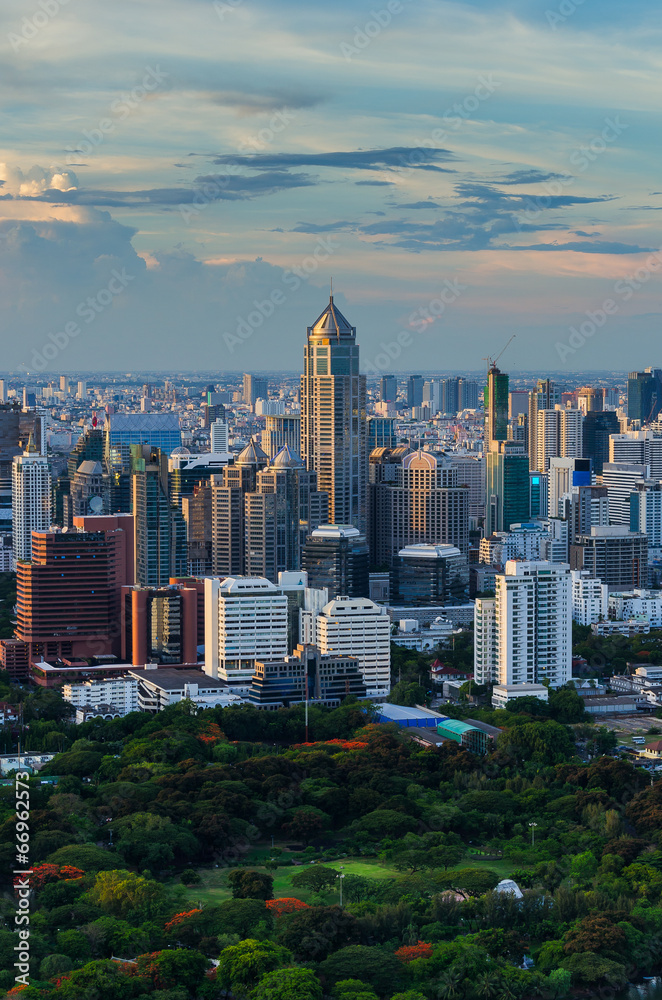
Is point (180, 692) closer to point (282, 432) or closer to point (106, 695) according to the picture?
point (106, 695)

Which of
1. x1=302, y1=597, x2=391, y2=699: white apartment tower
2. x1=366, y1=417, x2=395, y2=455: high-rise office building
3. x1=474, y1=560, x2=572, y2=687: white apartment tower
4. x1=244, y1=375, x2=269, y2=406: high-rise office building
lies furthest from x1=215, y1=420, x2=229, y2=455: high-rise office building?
x1=474, y1=560, x2=572, y2=687: white apartment tower

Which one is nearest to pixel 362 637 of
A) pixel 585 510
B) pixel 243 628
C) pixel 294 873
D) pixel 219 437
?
pixel 243 628

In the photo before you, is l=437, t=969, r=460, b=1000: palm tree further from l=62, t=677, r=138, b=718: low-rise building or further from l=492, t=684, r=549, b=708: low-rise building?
l=62, t=677, r=138, b=718: low-rise building

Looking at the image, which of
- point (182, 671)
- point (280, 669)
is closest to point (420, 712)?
point (280, 669)

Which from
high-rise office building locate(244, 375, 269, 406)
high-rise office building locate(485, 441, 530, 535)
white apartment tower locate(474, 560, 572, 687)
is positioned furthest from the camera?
high-rise office building locate(244, 375, 269, 406)

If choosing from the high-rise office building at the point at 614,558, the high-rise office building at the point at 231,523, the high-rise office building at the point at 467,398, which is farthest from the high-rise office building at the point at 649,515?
the high-rise office building at the point at 467,398

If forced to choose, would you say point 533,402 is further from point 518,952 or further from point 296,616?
point 518,952

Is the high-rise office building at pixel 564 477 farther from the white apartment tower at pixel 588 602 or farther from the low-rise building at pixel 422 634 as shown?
the low-rise building at pixel 422 634
